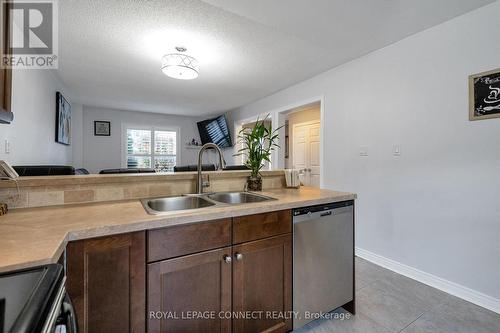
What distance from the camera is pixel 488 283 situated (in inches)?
67.0

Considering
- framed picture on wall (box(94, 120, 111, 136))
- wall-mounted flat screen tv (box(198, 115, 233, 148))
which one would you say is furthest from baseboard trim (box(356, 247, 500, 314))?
framed picture on wall (box(94, 120, 111, 136))

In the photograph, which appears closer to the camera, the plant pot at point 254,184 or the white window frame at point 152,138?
the plant pot at point 254,184

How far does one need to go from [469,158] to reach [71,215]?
2.77 meters

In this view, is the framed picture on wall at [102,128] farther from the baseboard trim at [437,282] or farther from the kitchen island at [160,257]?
the baseboard trim at [437,282]

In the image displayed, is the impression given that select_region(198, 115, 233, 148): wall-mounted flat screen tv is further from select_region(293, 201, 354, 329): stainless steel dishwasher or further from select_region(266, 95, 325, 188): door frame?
select_region(293, 201, 354, 329): stainless steel dishwasher

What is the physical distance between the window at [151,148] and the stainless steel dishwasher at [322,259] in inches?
214

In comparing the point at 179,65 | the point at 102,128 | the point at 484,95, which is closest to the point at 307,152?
the point at 484,95

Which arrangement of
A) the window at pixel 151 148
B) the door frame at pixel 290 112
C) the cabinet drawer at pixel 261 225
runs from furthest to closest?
1. the window at pixel 151 148
2. the door frame at pixel 290 112
3. the cabinet drawer at pixel 261 225

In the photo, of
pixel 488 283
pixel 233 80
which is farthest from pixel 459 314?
pixel 233 80

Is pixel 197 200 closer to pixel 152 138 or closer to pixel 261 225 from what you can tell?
pixel 261 225

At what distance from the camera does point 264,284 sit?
1.26 m

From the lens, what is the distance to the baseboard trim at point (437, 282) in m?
1.69

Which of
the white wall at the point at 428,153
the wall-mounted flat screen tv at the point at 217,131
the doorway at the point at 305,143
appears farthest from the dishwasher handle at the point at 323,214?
the wall-mounted flat screen tv at the point at 217,131

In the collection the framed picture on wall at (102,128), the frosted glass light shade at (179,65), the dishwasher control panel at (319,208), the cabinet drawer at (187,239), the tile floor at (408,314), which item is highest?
the frosted glass light shade at (179,65)
